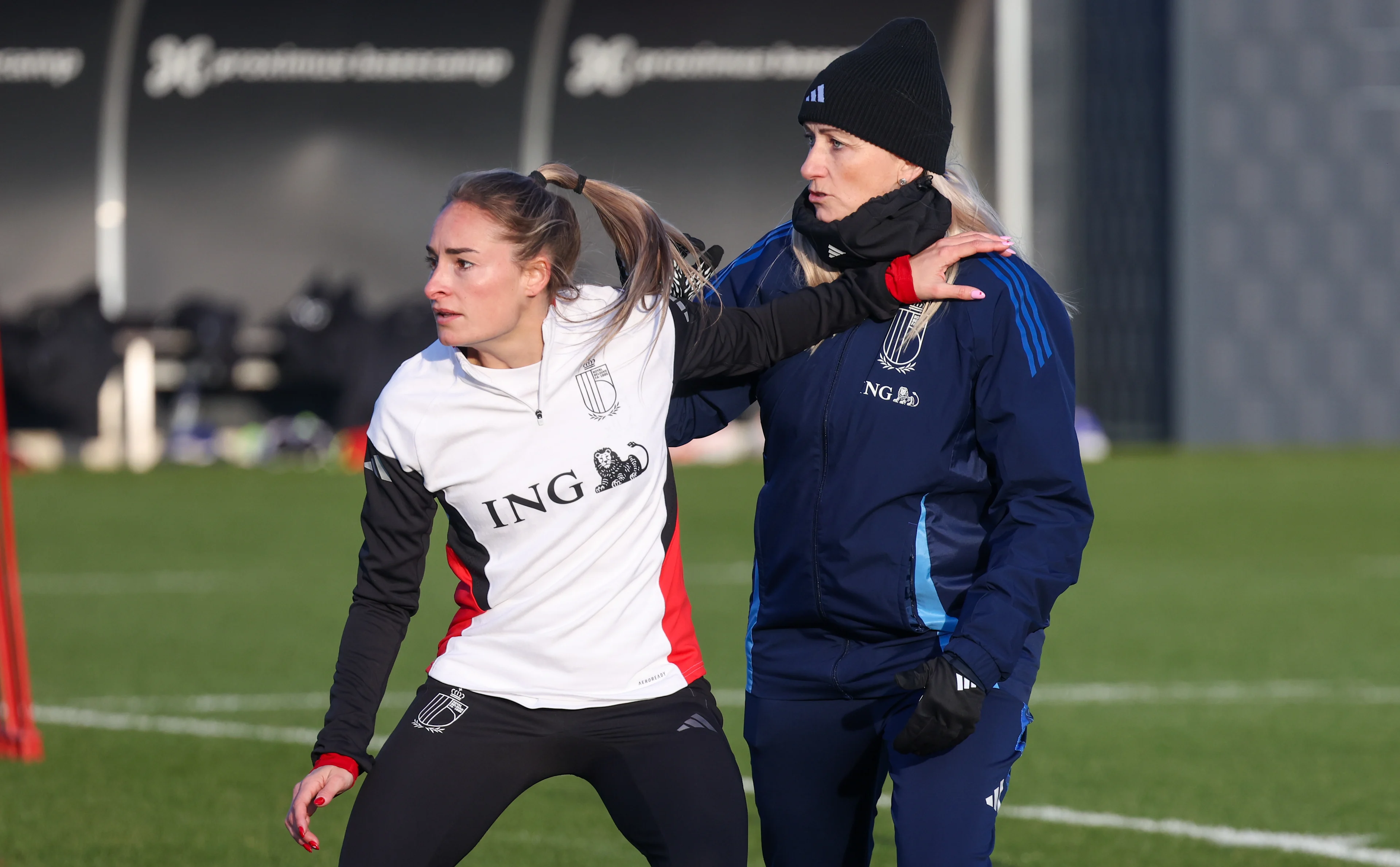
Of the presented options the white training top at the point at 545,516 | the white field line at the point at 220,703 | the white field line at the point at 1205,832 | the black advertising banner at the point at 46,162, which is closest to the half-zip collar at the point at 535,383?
the white training top at the point at 545,516

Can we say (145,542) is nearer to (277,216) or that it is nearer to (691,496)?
(691,496)

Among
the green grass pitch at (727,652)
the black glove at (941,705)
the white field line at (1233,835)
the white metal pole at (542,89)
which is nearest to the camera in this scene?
the black glove at (941,705)

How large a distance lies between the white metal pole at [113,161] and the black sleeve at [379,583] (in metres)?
15.9

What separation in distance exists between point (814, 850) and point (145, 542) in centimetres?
1094

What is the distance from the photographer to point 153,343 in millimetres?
18219

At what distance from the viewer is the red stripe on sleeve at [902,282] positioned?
3.30 m

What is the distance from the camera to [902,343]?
10.9ft

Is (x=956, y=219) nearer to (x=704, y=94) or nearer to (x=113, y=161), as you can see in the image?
(x=704, y=94)

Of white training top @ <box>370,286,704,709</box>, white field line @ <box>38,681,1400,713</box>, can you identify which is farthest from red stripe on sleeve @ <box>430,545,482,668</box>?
white field line @ <box>38,681,1400,713</box>

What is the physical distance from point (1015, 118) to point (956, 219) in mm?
16076

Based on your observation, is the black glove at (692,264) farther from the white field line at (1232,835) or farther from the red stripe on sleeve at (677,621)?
the white field line at (1232,835)

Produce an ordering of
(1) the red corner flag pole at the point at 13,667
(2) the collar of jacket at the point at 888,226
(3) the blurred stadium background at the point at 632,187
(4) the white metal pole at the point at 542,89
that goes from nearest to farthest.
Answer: (2) the collar of jacket at the point at 888,226 → (1) the red corner flag pole at the point at 13,667 → (3) the blurred stadium background at the point at 632,187 → (4) the white metal pole at the point at 542,89

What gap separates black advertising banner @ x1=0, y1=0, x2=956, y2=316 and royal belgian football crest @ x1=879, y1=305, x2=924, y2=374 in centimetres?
1505

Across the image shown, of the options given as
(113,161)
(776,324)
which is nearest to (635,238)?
(776,324)
